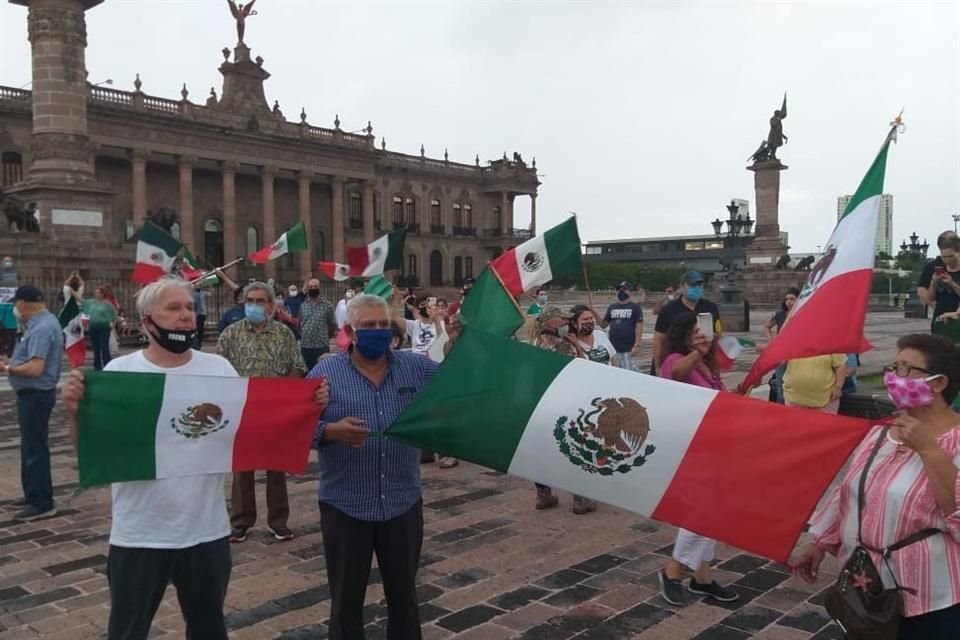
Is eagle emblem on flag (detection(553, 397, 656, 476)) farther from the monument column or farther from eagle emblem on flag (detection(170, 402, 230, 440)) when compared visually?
the monument column

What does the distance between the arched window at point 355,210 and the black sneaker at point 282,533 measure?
191ft

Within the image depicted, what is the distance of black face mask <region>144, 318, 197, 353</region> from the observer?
3.31 meters

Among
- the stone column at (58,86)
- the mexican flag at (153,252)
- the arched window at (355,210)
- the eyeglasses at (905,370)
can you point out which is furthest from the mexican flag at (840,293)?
the arched window at (355,210)

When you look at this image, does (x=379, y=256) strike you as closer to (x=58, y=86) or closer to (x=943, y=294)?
(x=943, y=294)

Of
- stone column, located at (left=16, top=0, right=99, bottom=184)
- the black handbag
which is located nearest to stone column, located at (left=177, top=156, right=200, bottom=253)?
stone column, located at (left=16, top=0, right=99, bottom=184)

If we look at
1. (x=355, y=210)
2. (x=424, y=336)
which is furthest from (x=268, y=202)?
(x=424, y=336)

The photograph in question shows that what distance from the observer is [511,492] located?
7.64 metres

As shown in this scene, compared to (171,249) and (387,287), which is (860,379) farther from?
(171,249)

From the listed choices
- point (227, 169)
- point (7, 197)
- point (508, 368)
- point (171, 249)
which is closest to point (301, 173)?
point (227, 169)

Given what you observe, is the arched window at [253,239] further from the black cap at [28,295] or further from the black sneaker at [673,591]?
the black sneaker at [673,591]

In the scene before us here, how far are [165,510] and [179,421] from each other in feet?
1.36

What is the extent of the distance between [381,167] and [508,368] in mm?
64295

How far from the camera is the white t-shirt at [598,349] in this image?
23.9 feet

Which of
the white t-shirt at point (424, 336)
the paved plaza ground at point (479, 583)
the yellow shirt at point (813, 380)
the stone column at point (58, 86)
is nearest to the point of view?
the paved plaza ground at point (479, 583)
